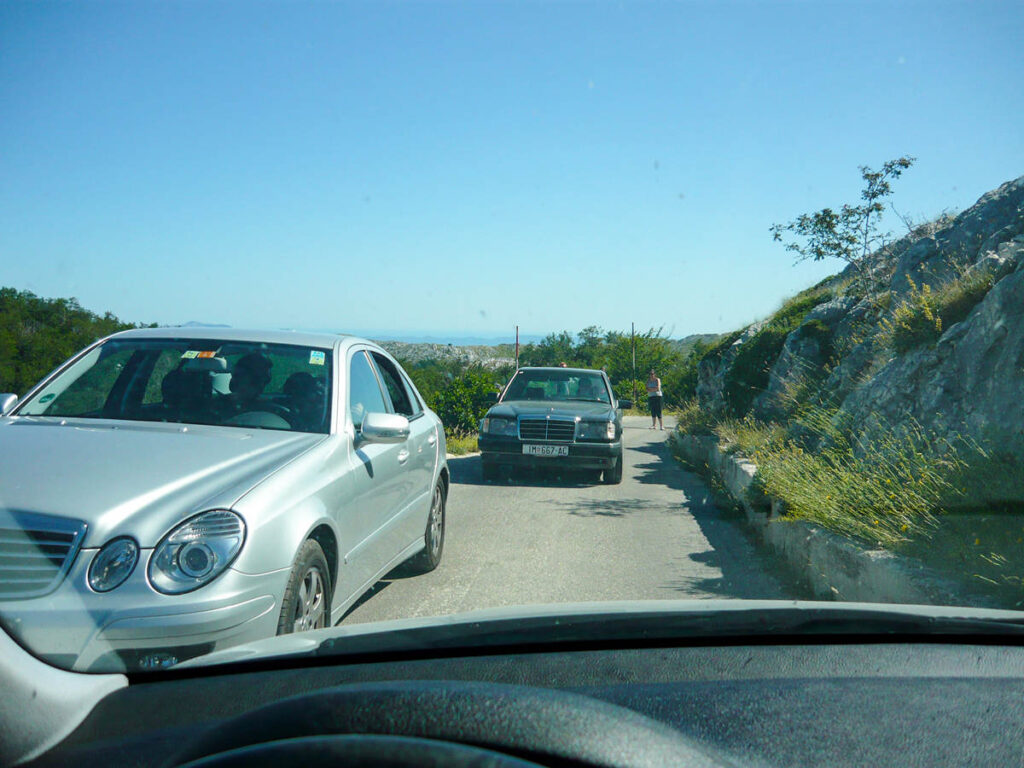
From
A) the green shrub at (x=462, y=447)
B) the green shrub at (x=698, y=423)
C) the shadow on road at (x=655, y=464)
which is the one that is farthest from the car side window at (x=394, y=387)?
the green shrub at (x=698, y=423)

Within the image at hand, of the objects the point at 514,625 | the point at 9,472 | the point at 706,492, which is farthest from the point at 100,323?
the point at 514,625

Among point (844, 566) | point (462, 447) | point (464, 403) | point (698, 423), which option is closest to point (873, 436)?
point (844, 566)

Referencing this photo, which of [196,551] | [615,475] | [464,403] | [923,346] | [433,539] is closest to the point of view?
[196,551]

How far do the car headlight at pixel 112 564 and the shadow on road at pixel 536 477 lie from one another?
8.87m

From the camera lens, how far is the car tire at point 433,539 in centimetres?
623

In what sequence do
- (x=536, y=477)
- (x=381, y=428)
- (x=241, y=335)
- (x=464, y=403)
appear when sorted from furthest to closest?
(x=464, y=403)
(x=536, y=477)
(x=241, y=335)
(x=381, y=428)

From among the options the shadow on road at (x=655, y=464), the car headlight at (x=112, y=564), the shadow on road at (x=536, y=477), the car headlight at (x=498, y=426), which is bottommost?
the shadow on road at (x=655, y=464)

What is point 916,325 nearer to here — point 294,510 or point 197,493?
point 294,510

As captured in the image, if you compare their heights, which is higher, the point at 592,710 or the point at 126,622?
the point at 592,710

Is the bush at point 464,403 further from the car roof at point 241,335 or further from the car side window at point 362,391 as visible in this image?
the car roof at point 241,335

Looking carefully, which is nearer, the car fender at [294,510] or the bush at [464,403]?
the car fender at [294,510]

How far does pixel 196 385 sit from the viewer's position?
472 cm

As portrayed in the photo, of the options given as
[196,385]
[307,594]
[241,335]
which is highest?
[241,335]

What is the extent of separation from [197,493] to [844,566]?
415cm
